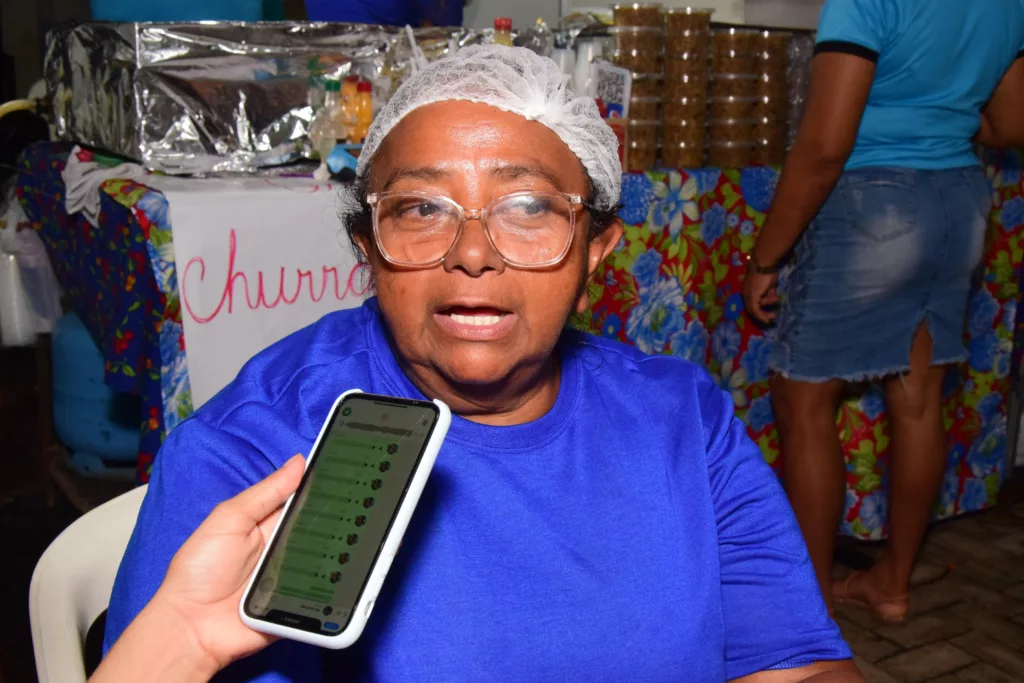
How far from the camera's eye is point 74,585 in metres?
1.10

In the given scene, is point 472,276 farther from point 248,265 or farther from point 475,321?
point 248,265

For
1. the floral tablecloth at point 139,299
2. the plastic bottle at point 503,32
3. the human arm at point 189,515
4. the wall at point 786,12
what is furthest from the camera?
the wall at point 786,12

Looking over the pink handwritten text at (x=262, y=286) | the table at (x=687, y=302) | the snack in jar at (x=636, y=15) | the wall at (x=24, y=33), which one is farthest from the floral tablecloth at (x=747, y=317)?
the wall at (x=24, y=33)

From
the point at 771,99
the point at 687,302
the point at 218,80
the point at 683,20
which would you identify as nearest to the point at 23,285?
the point at 218,80

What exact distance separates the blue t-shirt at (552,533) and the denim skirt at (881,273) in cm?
137

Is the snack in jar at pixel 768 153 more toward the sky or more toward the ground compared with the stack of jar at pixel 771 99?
more toward the ground

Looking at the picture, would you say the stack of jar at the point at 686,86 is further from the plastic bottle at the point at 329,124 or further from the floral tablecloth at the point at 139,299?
Answer: the floral tablecloth at the point at 139,299

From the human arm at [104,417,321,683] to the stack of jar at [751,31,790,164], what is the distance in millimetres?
2166

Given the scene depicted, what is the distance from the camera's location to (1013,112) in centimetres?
258

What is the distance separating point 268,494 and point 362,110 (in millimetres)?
1666

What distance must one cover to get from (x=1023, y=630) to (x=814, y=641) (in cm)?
207

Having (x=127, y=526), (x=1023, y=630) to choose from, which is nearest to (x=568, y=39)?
(x=127, y=526)

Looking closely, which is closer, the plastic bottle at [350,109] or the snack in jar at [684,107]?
the plastic bottle at [350,109]

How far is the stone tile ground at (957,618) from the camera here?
2555 millimetres
